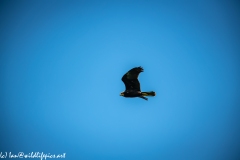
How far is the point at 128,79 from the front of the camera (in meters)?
10.5

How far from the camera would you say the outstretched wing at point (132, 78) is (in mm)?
9843

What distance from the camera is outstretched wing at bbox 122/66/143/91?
984 cm

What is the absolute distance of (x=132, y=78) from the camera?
1031 centimetres

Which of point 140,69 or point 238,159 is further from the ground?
point 140,69

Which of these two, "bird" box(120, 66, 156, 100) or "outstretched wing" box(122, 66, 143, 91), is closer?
"outstretched wing" box(122, 66, 143, 91)

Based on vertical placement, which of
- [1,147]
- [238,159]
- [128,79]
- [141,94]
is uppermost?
[1,147]

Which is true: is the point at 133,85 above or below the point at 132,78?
below

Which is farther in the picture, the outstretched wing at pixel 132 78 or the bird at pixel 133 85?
the bird at pixel 133 85

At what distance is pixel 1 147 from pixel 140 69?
45902 millimetres

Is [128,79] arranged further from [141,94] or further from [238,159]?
[238,159]

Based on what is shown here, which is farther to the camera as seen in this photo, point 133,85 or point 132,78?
point 133,85

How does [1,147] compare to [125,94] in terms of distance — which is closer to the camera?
[125,94]

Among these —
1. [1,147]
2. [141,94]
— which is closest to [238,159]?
[141,94]

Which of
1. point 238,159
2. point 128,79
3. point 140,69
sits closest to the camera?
point 140,69
